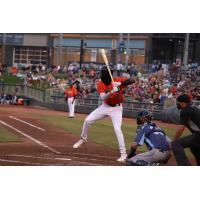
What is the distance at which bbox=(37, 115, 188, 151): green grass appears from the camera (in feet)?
37.9

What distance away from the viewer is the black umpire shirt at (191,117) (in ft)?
25.0

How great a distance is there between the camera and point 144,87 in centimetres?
1755

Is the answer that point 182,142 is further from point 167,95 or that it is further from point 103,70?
point 167,95

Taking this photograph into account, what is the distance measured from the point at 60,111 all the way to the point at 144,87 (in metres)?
3.70

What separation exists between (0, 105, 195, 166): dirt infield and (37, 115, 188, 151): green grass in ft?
1.58

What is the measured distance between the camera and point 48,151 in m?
9.49

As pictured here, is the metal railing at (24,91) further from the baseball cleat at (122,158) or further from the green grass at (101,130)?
the baseball cleat at (122,158)

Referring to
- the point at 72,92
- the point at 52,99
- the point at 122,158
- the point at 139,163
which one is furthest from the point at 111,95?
the point at 52,99

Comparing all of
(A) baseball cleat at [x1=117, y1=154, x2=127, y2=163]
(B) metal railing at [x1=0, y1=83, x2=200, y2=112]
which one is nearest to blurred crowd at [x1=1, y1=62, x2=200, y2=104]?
(B) metal railing at [x1=0, y1=83, x2=200, y2=112]

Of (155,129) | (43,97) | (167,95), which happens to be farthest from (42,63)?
(155,129)

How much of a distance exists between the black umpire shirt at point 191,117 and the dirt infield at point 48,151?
4.31 feet

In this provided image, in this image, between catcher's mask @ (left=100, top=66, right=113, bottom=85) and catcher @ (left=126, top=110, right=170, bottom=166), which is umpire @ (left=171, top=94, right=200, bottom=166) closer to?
catcher @ (left=126, top=110, right=170, bottom=166)

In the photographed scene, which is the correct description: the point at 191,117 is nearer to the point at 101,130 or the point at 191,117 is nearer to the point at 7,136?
the point at 7,136

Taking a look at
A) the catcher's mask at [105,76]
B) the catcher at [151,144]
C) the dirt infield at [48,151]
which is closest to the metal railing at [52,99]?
the dirt infield at [48,151]
